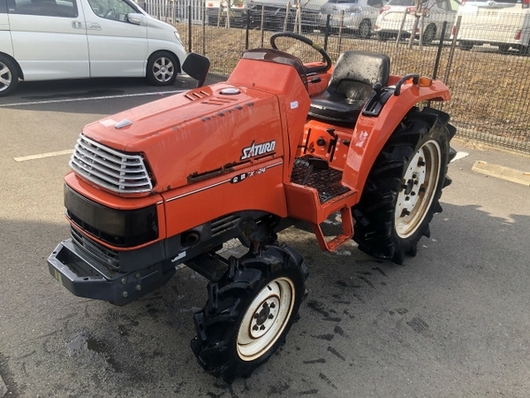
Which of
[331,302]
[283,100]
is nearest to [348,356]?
[331,302]

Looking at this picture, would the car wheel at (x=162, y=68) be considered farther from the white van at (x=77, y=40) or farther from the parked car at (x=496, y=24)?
the parked car at (x=496, y=24)

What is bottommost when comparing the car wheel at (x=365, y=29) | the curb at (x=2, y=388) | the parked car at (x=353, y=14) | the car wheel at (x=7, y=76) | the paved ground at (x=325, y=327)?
the curb at (x=2, y=388)

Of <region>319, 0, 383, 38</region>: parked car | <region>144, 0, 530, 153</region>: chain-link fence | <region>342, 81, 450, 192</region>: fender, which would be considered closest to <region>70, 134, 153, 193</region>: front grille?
<region>342, 81, 450, 192</region>: fender

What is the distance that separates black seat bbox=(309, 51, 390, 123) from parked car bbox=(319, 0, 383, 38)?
7890 millimetres

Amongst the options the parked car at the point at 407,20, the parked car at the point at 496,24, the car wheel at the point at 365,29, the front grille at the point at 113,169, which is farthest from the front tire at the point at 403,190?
the parked car at the point at 407,20

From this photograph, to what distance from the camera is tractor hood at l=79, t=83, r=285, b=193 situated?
218 centimetres

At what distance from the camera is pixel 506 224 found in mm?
4477

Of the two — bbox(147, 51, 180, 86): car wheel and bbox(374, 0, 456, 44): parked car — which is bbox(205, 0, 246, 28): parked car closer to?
bbox(374, 0, 456, 44): parked car

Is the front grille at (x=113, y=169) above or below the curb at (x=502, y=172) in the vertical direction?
above

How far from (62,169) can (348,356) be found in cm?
391

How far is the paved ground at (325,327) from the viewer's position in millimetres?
2494

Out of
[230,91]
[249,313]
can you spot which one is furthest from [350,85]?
[249,313]

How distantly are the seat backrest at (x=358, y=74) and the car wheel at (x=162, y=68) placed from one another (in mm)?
6416

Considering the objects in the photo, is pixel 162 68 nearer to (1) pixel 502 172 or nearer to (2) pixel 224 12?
(1) pixel 502 172
